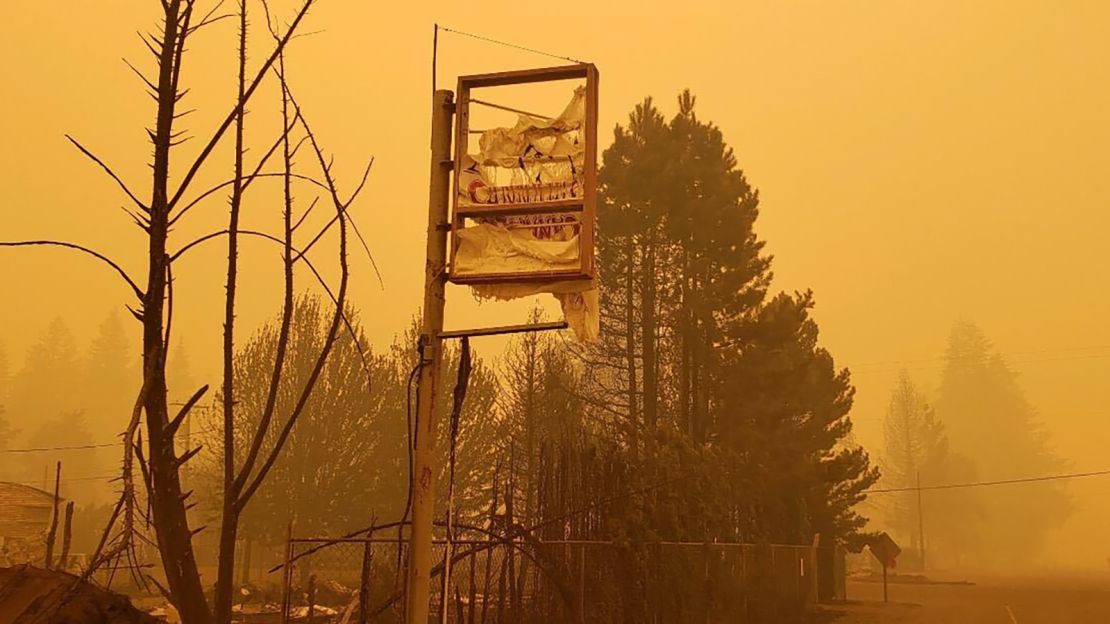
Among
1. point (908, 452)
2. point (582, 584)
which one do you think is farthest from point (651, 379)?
point (908, 452)

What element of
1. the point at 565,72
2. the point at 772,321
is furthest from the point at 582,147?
the point at 772,321

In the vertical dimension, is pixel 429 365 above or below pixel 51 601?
above

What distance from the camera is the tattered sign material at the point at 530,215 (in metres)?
4.77

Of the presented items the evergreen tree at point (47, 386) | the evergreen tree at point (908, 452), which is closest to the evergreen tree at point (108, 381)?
the evergreen tree at point (47, 386)

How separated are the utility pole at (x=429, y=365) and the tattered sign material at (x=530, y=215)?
6.2 inches

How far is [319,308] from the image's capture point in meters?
38.7

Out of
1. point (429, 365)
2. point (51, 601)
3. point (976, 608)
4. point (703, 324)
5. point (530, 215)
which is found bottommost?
point (976, 608)

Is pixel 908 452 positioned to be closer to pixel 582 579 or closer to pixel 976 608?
pixel 976 608

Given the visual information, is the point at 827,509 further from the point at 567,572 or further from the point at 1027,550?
the point at 1027,550

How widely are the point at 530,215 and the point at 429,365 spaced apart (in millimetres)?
934

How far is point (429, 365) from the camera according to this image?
475 cm

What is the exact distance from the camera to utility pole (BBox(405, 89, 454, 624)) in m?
4.58

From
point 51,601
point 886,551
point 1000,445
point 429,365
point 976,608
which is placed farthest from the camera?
point 1000,445

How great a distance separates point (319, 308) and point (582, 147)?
1389 inches
